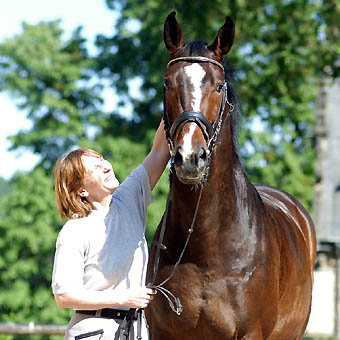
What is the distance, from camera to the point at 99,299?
3.18 m

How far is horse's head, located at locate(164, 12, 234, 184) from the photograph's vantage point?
3.37m

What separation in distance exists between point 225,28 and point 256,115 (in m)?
13.3

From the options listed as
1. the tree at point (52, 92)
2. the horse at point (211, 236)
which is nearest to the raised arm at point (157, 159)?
the horse at point (211, 236)

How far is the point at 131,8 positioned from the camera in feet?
66.9

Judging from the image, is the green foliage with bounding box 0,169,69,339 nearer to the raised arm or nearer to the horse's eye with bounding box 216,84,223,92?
the raised arm

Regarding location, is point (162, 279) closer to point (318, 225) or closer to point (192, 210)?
point (192, 210)

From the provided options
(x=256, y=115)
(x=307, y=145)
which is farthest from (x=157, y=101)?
(x=307, y=145)

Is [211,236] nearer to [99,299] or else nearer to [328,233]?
[99,299]

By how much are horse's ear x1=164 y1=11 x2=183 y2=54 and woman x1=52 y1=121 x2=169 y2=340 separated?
862mm

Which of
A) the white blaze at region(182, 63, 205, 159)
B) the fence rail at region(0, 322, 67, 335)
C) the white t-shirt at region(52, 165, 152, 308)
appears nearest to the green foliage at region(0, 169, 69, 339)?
the fence rail at region(0, 322, 67, 335)

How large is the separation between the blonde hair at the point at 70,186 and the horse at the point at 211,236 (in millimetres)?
500

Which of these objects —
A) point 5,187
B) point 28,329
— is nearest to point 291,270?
point 28,329

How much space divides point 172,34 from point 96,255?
1378 millimetres

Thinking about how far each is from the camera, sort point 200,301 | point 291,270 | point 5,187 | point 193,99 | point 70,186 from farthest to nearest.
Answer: point 5,187, point 291,270, point 200,301, point 193,99, point 70,186
